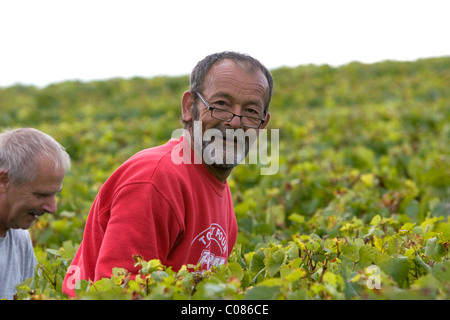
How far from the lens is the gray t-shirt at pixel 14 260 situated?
2.80m

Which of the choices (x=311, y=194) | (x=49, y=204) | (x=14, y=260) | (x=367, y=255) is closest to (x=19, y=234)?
(x=14, y=260)

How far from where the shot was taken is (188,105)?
2582 mm

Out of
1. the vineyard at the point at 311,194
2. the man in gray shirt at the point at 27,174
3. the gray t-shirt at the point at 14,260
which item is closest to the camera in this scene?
the vineyard at the point at 311,194

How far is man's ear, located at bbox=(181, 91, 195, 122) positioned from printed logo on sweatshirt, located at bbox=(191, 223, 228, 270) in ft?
1.54

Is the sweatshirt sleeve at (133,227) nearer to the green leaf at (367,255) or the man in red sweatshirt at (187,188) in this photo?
the man in red sweatshirt at (187,188)

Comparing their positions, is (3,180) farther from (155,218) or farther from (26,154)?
(155,218)

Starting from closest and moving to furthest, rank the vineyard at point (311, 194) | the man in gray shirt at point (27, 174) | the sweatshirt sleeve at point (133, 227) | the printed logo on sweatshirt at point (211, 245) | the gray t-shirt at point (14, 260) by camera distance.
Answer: the vineyard at point (311, 194) < the sweatshirt sleeve at point (133, 227) < the printed logo on sweatshirt at point (211, 245) < the man in gray shirt at point (27, 174) < the gray t-shirt at point (14, 260)

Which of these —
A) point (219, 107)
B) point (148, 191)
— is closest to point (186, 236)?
point (148, 191)

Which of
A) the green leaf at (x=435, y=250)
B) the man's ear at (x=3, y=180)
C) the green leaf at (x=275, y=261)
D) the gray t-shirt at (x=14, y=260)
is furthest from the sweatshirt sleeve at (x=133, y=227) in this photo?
the green leaf at (x=435, y=250)

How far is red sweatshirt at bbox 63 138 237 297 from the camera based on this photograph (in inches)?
82.4

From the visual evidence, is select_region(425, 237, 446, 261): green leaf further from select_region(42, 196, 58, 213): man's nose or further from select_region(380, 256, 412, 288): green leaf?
select_region(42, 196, 58, 213): man's nose

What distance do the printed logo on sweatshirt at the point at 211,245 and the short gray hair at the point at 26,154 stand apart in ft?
2.21
